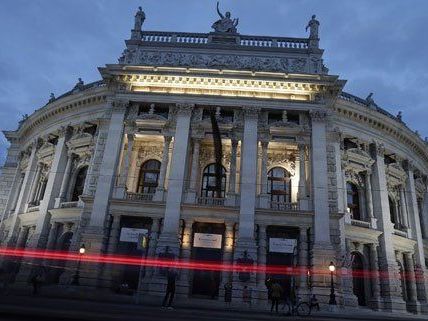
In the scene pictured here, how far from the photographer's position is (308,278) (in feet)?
76.1

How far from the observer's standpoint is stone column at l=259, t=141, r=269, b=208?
2523 centimetres

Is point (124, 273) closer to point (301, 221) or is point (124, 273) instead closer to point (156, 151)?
point (156, 151)

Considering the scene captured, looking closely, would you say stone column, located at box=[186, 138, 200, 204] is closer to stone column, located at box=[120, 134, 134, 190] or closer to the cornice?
stone column, located at box=[120, 134, 134, 190]

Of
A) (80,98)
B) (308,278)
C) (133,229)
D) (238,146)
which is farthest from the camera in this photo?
(80,98)

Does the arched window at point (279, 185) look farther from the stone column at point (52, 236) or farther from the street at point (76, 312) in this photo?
the street at point (76, 312)

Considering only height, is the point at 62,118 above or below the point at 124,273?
above

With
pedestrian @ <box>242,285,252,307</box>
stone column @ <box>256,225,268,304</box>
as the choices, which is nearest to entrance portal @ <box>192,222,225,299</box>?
stone column @ <box>256,225,268,304</box>

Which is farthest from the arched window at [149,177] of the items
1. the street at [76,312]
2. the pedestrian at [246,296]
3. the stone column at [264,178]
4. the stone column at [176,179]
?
the street at [76,312]

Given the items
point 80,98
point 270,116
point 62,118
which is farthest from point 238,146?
point 62,118

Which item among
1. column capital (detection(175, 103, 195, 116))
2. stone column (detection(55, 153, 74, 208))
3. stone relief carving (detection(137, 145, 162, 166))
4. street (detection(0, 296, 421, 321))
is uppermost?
column capital (detection(175, 103, 195, 116))

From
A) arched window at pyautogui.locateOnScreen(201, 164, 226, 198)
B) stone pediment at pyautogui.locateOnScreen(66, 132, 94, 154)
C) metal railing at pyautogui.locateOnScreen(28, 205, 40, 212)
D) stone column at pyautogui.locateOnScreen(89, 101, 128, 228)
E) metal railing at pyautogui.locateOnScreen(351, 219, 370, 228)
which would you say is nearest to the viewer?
stone column at pyautogui.locateOnScreen(89, 101, 128, 228)

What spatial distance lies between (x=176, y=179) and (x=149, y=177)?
4.00 metres

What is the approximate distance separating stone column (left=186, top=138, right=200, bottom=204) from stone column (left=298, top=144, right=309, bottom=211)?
707 centimetres

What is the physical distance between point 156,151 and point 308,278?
46.3 feet
